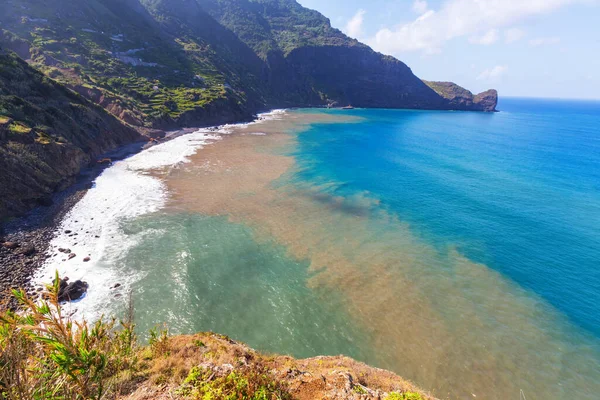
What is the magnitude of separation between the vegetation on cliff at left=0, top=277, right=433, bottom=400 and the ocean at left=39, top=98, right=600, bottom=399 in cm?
940

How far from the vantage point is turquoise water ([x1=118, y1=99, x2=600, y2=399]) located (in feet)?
74.7

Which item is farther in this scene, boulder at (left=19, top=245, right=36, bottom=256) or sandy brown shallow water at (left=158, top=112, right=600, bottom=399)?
boulder at (left=19, top=245, right=36, bottom=256)

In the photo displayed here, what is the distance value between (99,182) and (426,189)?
209 feet

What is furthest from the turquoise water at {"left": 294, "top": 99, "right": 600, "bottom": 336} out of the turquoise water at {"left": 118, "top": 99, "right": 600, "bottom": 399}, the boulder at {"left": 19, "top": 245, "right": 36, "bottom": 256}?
the boulder at {"left": 19, "top": 245, "right": 36, "bottom": 256}

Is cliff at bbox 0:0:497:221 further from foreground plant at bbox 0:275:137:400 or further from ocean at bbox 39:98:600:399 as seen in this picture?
foreground plant at bbox 0:275:137:400

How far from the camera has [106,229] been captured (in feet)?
121

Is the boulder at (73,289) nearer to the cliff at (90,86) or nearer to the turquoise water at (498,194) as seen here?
the cliff at (90,86)

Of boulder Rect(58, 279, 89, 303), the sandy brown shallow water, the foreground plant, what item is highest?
the foreground plant

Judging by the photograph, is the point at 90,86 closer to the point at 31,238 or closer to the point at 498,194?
the point at 31,238

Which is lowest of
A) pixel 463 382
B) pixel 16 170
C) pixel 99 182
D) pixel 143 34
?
pixel 463 382

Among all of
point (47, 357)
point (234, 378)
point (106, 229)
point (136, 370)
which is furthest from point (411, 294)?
point (106, 229)

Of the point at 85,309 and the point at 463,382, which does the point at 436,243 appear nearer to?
the point at 463,382

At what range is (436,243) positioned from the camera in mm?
38719

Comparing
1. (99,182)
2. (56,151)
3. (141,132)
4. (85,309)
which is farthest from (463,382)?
Answer: (141,132)
